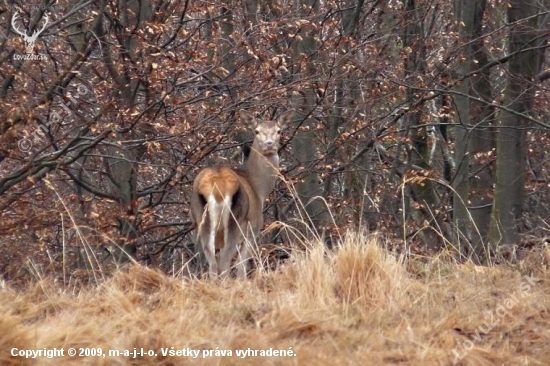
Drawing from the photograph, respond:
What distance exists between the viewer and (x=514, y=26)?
13.0 m

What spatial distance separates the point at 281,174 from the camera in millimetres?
10203

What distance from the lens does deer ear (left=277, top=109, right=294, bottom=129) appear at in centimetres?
1262

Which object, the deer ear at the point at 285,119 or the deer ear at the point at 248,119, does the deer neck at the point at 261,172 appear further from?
the deer ear at the point at 285,119

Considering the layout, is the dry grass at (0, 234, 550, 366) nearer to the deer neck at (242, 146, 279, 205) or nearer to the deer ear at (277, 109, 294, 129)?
the deer neck at (242, 146, 279, 205)

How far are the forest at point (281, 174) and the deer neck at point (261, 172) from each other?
1.53ft

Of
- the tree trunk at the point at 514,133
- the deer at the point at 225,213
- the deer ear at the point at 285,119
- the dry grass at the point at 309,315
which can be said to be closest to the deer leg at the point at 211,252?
the deer at the point at 225,213

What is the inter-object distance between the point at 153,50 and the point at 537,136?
770 centimetres

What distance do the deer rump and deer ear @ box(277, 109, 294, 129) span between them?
4.75 feet

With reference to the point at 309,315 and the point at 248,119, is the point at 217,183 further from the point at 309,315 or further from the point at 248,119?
the point at 309,315

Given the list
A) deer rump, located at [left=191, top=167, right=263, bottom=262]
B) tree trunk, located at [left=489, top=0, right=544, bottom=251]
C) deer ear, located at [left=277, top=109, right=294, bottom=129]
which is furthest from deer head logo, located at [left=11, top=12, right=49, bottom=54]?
tree trunk, located at [left=489, top=0, right=544, bottom=251]

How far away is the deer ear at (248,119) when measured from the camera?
39.8ft

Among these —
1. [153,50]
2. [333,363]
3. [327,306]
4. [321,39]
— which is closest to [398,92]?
[321,39]

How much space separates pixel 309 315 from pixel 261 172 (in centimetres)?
646

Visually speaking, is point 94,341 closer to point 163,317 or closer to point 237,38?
point 163,317
